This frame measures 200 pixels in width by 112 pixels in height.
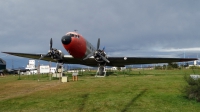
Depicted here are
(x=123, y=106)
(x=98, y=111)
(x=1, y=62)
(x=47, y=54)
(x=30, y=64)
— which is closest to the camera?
(x=98, y=111)

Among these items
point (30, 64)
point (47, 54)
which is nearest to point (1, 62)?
point (30, 64)

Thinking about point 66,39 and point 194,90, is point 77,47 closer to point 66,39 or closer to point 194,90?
point 66,39

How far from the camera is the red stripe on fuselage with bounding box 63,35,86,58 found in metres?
A: 32.0

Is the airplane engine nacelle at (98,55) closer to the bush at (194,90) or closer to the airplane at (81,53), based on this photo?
the airplane at (81,53)

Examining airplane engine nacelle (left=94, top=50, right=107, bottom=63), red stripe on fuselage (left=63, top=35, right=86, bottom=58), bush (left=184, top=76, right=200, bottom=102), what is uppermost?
red stripe on fuselage (left=63, top=35, right=86, bottom=58)

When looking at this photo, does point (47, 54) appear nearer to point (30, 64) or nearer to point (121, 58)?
point (121, 58)

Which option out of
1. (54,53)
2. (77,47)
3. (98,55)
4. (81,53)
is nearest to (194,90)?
(77,47)

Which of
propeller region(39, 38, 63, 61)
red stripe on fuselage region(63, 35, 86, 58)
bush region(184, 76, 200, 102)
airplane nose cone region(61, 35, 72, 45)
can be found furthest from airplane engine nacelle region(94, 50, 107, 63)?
bush region(184, 76, 200, 102)

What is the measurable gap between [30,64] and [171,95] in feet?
355

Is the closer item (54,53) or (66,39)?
(66,39)

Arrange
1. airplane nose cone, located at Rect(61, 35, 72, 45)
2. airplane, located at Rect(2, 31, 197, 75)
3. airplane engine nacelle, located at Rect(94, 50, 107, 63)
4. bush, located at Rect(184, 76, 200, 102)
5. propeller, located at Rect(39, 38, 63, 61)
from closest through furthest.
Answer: bush, located at Rect(184, 76, 200, 102) → airplane nose cone, located at Rect(61, 35, 72, 45) → airplane, located at Rect(2, 31, 197, 75) → airplane engine nacelle, located at Rect(94, 50, 107, 63) → propeller, located at Rect(39, 38, 63, 61)

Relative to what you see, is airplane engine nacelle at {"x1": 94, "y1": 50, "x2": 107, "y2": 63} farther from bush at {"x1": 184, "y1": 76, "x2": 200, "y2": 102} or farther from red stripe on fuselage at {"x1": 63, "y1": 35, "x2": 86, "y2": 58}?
bush at {"x1": 184, "y1": 76, "x2": 200, "y2": 102}

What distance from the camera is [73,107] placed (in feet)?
36.8

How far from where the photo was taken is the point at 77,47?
32875 millimetres
